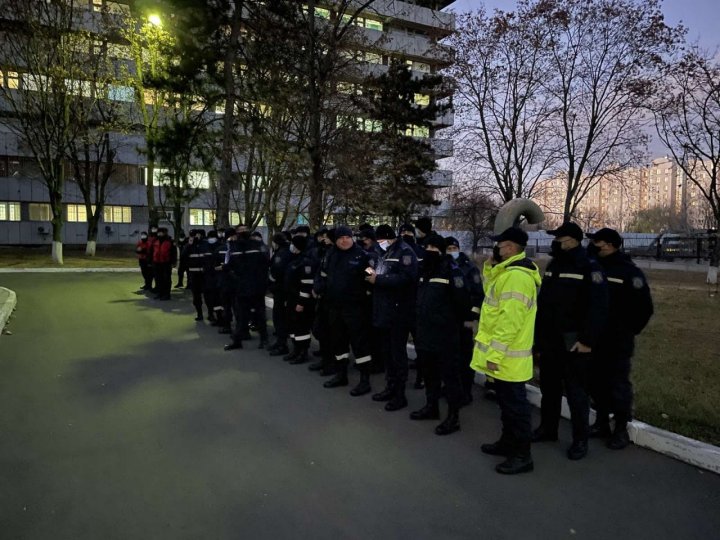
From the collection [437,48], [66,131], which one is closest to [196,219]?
[66,131]

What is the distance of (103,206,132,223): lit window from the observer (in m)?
38.0

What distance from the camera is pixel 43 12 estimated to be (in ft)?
79.0

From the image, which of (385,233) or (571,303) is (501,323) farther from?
(385,233)

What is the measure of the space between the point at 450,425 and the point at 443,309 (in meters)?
1.12

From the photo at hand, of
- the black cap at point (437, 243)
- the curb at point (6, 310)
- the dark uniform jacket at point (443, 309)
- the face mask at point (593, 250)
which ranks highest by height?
the black cap at point (437, 243)

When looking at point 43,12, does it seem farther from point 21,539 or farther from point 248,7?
point 21,539

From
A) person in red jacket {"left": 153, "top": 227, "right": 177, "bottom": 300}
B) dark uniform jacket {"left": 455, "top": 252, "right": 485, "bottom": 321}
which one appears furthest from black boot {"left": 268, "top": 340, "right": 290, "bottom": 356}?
person in red jacket {"left": 153, "top": 227, "right": 177, "bottom": 300}

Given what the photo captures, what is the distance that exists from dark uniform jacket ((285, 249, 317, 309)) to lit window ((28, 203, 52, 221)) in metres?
36.0

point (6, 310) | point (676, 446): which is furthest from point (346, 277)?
point (6, 310)

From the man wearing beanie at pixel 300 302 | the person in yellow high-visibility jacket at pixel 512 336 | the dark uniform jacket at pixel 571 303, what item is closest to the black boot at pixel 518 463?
the person in yellow high-visibility jacket at pixel 512 336

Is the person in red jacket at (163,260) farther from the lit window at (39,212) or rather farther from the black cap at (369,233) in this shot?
the lit window at (39,212)

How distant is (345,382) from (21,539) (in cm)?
386

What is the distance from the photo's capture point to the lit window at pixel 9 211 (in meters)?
35.1

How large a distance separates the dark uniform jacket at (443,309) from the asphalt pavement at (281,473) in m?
0.88
